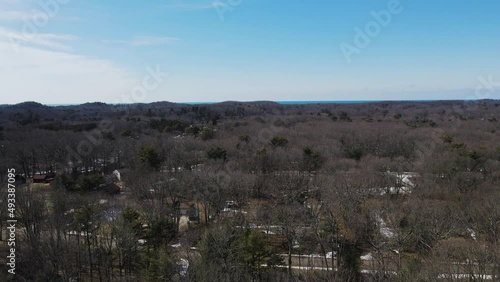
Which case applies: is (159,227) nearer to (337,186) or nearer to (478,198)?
(337,186)

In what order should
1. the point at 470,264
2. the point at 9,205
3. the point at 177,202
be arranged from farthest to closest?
the point at 177,202 → the point at 9,205 → the point at 470,264

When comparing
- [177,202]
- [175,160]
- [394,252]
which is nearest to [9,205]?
[177,202]

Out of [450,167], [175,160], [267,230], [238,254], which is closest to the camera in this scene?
[238,254]

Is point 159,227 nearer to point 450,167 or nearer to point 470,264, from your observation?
point 470,264

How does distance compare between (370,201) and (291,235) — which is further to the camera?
(370,201)

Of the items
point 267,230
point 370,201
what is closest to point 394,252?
point 370,201

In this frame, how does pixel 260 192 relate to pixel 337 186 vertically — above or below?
below

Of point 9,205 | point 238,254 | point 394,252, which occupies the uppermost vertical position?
point 9,205

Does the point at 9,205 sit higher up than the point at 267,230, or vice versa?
the point at 9,205

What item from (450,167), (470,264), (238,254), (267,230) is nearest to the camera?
(470,264)
